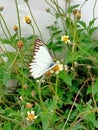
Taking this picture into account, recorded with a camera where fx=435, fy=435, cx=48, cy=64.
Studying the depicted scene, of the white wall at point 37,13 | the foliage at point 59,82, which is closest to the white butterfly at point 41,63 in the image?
the foliage at point 59,82

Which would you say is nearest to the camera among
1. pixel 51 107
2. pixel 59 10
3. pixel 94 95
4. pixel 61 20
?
pixel 51 107

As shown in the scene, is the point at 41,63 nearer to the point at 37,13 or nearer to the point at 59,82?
A: the point at 59,82

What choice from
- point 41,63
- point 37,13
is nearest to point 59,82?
point 37,13

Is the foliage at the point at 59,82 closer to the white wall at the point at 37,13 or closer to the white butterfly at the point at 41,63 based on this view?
the white wall at the point at 37,13

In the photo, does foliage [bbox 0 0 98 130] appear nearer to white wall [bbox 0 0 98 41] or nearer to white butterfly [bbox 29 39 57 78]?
white wall [bbox 0 0 98 41]

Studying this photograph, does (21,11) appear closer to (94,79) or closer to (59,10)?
(59,10)

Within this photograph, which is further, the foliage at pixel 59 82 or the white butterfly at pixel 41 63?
the foliage at pixel 59 82

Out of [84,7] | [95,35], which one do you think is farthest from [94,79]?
[84,7]
